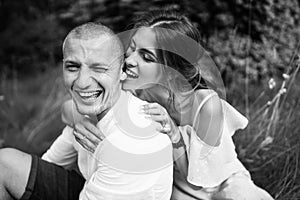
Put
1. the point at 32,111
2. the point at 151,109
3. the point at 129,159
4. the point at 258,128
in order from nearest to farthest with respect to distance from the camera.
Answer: the point at 129,159 → the point at 151,109 → the point at 258,128 → the point at 32,111

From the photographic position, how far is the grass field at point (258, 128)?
9.03 feet

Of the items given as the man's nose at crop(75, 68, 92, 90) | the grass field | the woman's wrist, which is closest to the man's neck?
the man's nose at crop(75, 68, 92, 90)

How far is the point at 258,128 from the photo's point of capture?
302cm

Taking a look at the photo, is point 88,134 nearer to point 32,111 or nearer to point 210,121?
point 210,121

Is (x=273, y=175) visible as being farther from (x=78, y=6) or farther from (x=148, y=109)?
(x=78, y=6)

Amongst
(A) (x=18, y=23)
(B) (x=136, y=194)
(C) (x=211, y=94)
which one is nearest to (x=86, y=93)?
(B) (x=136, y=194)

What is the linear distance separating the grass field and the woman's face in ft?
2.48

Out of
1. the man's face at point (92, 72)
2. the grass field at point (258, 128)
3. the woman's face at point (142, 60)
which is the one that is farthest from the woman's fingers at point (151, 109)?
the grass field at point (258, 128)

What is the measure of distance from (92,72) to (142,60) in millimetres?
331

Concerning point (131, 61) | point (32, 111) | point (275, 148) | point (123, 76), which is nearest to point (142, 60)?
point (131, 61)

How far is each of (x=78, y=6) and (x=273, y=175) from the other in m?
2.74

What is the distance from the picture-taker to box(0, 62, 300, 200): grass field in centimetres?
275

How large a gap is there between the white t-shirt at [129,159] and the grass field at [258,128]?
87cm

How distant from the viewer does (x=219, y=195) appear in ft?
7.32
